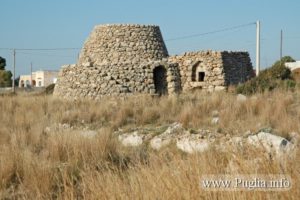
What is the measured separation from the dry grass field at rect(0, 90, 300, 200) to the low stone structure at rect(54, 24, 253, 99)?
386 cm

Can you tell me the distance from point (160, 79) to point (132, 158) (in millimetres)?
13390

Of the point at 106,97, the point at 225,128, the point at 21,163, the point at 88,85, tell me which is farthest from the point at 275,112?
the point at 88,85

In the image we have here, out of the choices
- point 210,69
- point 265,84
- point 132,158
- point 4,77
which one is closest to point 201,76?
point 210,69

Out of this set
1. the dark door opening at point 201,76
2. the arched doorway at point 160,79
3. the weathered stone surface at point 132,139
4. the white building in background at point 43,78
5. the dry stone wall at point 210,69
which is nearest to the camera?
the weathered stone surface at point 132,139

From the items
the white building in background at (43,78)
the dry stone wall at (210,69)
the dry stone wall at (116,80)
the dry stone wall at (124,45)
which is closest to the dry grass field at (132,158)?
the dry stone wall at (116,80)

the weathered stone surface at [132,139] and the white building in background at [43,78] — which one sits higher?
the white building in background at [43,78]

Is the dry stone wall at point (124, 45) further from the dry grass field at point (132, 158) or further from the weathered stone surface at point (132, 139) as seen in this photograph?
the weathered stone surface at point (132, 139)

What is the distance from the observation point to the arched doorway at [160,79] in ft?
59.6

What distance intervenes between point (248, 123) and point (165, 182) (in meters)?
6.49

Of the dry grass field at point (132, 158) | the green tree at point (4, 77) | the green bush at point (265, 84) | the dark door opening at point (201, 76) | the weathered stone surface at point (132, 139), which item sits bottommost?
the weathered stone surface at point (132, 139)

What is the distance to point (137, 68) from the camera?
55.4ft

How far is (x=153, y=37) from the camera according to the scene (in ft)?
62.8

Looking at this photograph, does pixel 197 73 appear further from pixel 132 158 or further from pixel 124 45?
pixel 132 158

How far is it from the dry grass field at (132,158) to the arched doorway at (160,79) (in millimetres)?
5265
